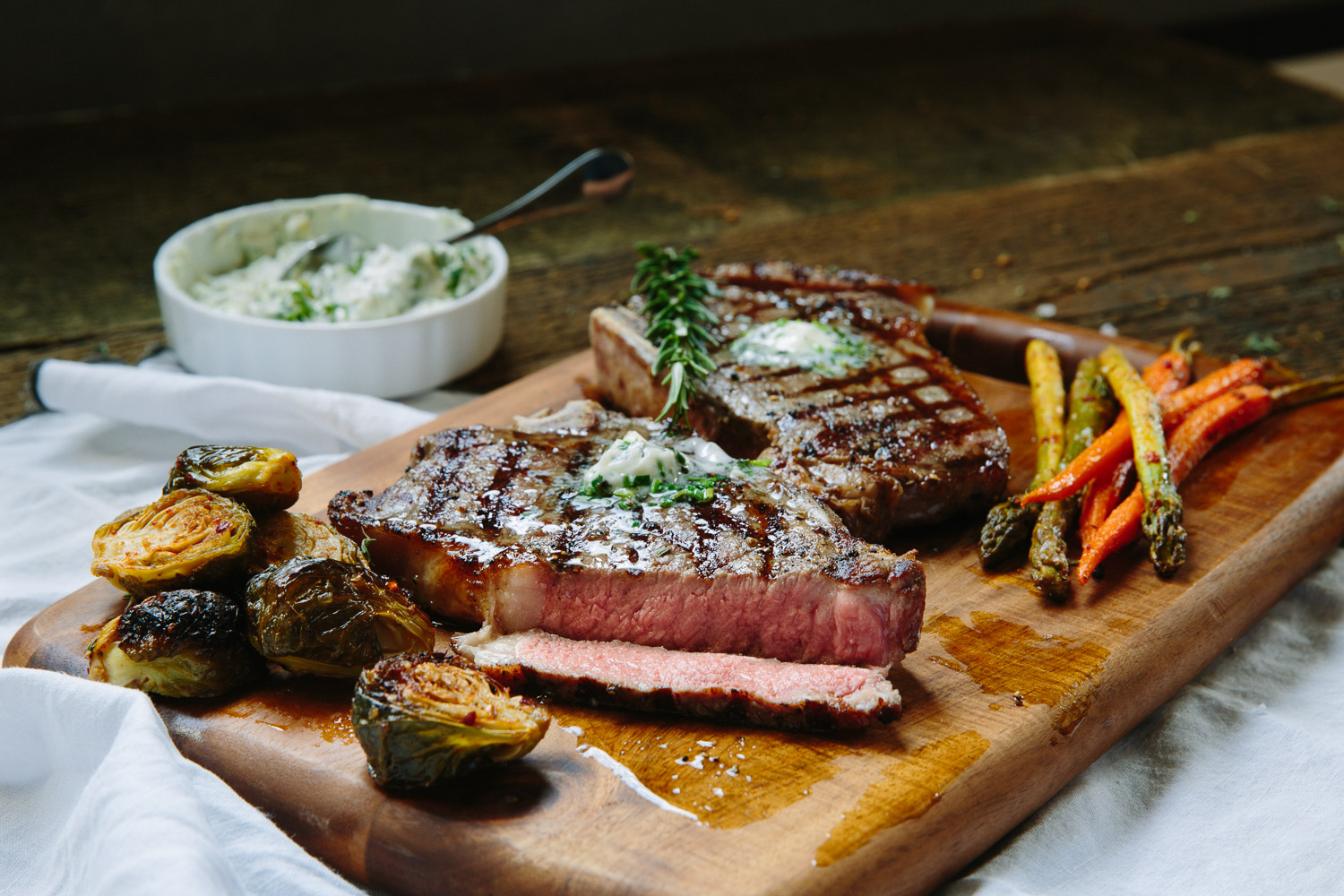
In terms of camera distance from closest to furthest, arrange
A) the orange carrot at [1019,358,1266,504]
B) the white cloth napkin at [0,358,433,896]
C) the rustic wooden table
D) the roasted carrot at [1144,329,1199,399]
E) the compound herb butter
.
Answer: the white cloth napkin at [0,358,433,896] → the orange carrot at [1019,358,1266,504] → the roasted carrot at [1144,329,1199,399] → the compound herb butter → the rustic wooden table

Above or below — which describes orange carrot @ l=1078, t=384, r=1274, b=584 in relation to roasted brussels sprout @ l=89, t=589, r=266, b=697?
above

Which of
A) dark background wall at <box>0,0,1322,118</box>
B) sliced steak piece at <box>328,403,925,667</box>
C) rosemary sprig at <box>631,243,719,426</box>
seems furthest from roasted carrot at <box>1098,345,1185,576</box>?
dark background wall at <box>0,0,1322,118</box>

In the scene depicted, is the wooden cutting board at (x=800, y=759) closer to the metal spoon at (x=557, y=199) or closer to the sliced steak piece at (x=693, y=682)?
the sliced steak piece at (x=693, y=682)

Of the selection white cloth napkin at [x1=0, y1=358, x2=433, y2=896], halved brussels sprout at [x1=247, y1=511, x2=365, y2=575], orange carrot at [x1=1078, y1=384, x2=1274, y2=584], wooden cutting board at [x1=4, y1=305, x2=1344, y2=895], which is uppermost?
orange carrot at [x1=1078, y1=384, x2=1274, y2=584]

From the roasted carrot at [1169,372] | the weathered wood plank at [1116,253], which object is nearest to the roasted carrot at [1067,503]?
the roasted carrot at [1169,372]

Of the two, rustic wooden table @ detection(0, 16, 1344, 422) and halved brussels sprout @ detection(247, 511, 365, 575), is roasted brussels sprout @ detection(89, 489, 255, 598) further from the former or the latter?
rustic wooden table @ detection(0, 16, 1344, 422)

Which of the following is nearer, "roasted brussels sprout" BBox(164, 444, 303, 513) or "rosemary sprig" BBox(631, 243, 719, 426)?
"roasted brussels sprout" BBox(164, 444, 303, 513)

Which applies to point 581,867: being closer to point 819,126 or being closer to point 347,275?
point 347,275
